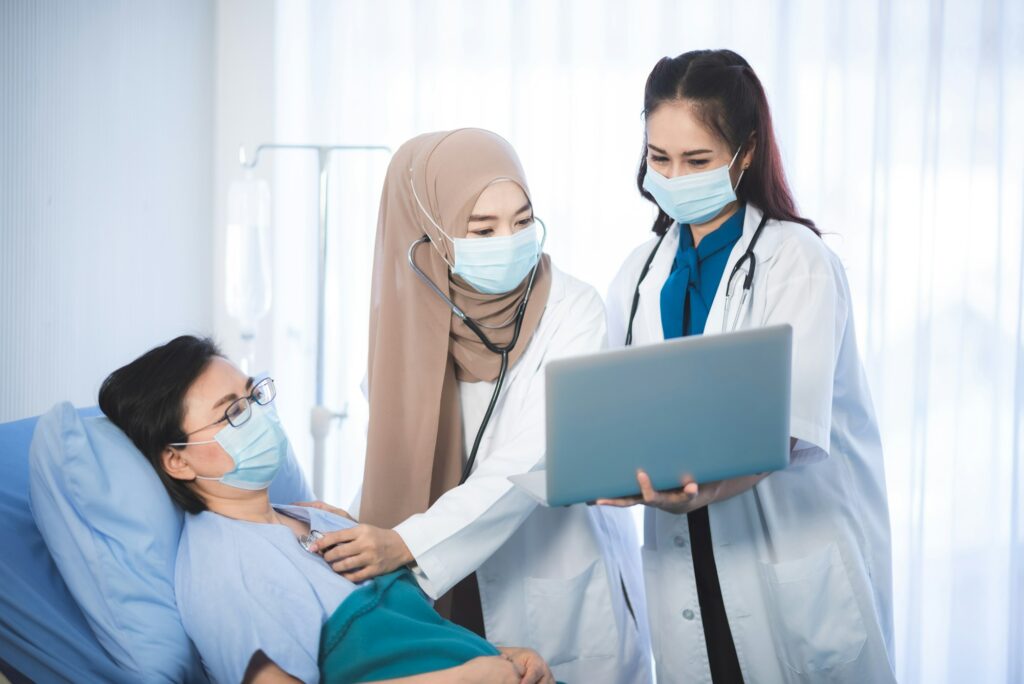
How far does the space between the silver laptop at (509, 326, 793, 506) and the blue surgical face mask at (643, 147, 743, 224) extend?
1.38 feet

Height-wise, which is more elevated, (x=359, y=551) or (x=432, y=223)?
(x=432, y=223)

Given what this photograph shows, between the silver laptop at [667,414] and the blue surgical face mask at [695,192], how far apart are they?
1.38ft

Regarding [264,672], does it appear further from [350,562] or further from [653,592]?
[653,592]

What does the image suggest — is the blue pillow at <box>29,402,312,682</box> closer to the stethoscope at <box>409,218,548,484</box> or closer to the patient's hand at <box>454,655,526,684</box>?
the patient's hand at <box>454,655,526,684</box>

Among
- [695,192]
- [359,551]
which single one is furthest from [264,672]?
[695,192]

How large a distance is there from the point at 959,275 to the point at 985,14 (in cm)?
79

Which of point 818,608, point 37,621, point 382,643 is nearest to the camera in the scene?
point 37,621

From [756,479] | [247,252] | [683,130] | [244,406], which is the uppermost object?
[683,130]

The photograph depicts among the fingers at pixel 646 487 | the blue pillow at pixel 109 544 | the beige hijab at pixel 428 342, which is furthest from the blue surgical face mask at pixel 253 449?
the fingers at pixel 646 487

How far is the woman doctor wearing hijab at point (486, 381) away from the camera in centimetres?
157

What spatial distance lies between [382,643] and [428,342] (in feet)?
1.87

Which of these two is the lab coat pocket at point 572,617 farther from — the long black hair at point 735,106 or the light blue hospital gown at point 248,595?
the long black hair at point 735,106

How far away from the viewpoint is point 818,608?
153 centimetres

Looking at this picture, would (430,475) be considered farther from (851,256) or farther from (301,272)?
(851,256)
